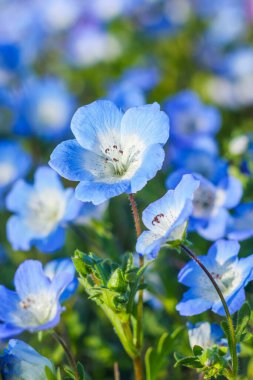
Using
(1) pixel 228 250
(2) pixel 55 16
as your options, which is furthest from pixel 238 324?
(2) pixel 55 16

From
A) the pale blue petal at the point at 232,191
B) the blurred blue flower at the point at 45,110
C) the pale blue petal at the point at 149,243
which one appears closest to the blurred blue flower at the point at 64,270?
the pale blue petal at the point at 149,243

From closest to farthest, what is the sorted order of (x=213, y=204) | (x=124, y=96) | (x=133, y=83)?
(x=213, y=204) → (x=124, y=96) → (x=133, y=83)

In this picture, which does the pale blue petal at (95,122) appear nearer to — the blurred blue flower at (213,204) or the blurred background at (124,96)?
the blurred blue flower at (213,204)

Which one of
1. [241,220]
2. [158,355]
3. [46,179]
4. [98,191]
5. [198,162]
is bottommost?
[158,355]

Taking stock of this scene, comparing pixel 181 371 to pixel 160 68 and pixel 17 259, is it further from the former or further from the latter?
pixel 160 68

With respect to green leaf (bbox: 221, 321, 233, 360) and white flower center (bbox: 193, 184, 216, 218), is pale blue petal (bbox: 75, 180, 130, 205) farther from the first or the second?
white flower center (bbox: 193, 184, 216, 218)

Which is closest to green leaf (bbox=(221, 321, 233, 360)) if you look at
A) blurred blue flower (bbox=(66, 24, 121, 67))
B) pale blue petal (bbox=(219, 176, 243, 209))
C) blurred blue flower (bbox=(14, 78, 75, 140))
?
pale blue petal (bbox=(219, 176, 243, 209))

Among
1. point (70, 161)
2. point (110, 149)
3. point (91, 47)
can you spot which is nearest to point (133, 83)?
point (91, 47)

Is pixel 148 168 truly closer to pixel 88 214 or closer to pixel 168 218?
pixel 168 218
